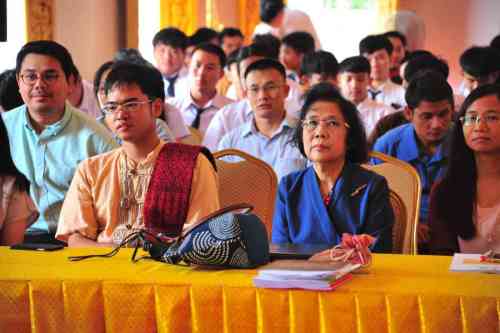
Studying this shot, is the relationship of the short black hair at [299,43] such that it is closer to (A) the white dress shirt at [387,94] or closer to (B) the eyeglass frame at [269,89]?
(A) the white dress shirt at [387,94]

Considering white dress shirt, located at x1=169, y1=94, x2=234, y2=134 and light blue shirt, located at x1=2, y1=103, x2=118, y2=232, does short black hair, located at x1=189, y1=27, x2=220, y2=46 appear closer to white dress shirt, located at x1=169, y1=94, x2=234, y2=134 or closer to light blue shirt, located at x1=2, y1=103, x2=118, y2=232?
white dress shirt, located at x1=169, y1=94, x2=234, y2=134

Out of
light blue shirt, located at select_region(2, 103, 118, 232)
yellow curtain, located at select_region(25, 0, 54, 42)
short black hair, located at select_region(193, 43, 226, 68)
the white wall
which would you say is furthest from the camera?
the white wall

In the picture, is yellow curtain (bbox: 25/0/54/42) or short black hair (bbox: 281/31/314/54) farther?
short black hair (bbox: 281/31/314/54)

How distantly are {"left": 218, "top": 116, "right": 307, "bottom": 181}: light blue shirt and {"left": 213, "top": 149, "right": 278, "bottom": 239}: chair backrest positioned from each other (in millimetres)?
897

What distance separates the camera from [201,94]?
19.6ft

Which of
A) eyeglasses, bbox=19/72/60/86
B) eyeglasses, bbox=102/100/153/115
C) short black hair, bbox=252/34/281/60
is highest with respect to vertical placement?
short black hair, bbox=252/34/281/60

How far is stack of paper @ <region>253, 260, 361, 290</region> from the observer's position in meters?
2.06

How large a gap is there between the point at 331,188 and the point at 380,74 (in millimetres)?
4515

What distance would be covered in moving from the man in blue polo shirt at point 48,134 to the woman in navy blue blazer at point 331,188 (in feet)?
3.11

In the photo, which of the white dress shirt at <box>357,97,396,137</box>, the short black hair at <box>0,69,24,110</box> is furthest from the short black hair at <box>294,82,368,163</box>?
the white dress shirt at <box>357,97,396,137</box>

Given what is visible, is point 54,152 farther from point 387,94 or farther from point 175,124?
point 387,94

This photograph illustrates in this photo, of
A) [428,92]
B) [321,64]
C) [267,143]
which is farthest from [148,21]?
[428,92]

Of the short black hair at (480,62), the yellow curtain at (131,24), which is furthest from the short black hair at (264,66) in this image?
the yellow curtain at (131,24)

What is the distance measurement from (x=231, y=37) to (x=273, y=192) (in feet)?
18.6
